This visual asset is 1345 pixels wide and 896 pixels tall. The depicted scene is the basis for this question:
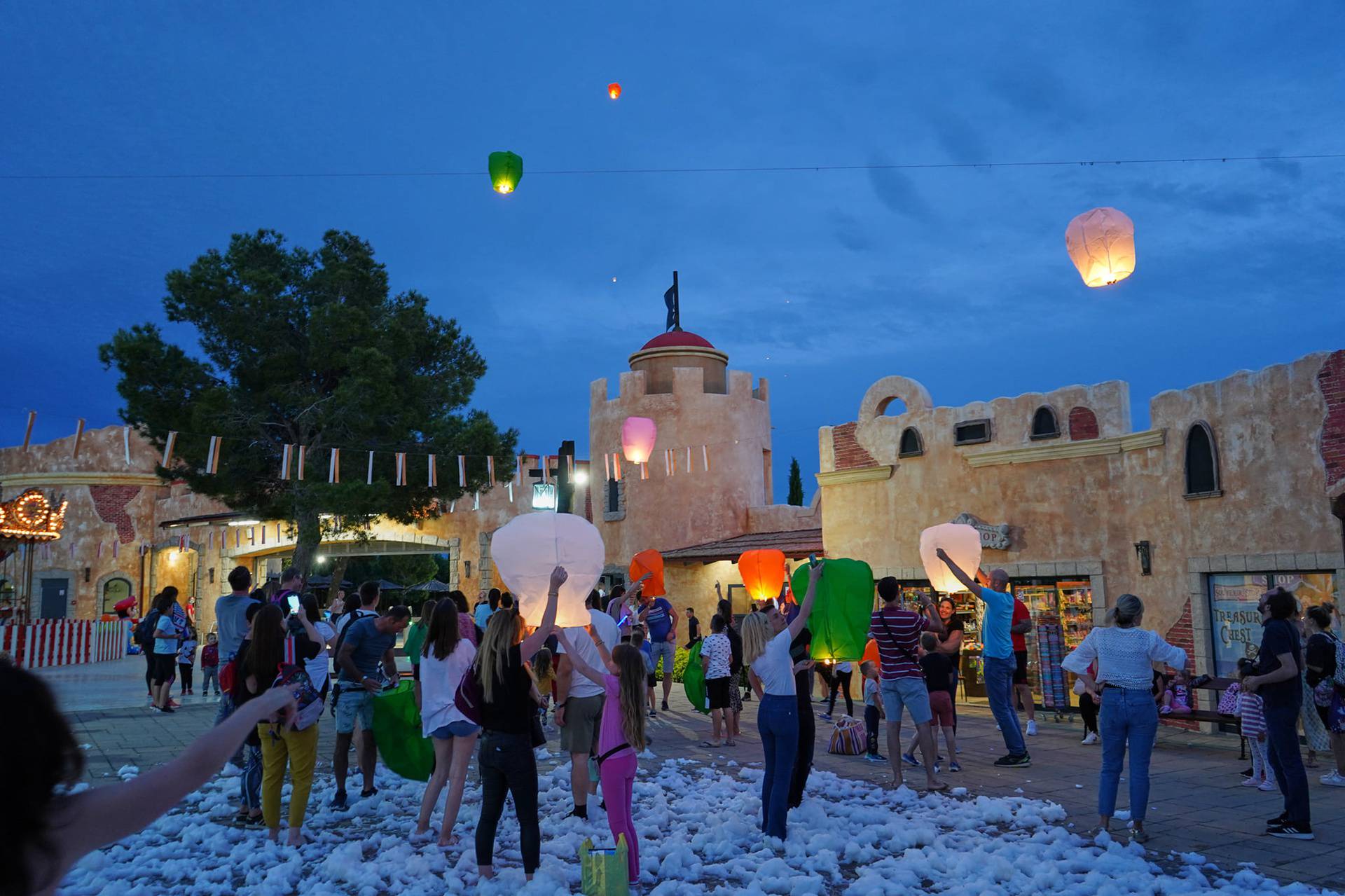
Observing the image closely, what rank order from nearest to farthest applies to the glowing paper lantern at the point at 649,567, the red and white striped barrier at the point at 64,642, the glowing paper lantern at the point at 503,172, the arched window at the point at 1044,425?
the glowing paper lantern at the point at 649,567 → the glowing paper lantern at the point at 503,172 → the arched window at the point at 1044,425 → the red and white striped barrier at the point at 64,642

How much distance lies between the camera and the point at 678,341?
27906mm

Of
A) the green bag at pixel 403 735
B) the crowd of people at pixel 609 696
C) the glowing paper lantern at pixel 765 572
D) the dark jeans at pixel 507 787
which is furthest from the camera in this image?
the glowing paper lantern at pixel 765 572

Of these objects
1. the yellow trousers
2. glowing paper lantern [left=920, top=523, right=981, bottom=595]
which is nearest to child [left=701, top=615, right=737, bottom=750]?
glowing paper lantern [left=920, top=523, right=981, bottom=595]

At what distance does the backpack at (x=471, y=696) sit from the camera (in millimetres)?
5883

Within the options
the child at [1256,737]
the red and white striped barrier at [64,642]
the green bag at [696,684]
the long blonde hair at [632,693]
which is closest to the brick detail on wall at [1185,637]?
the child at [1256,737]

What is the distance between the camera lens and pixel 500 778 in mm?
5859

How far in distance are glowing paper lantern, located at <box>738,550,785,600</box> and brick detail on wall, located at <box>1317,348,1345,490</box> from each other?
6.79 metres

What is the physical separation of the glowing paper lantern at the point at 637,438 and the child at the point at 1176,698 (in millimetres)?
15725

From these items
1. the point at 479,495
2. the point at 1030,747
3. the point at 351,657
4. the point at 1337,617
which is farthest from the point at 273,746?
the point at 479,495

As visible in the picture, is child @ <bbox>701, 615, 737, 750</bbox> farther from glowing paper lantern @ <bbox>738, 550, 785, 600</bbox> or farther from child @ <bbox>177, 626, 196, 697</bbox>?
child @ <bbox>177, 626, 196, 697</bbox>

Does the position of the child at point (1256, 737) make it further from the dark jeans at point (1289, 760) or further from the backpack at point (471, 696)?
the backpack at point (471, 696)

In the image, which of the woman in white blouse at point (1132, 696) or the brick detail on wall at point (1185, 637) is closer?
the woman in white blouse at point (1132, 696)

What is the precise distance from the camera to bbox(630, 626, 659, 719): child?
1176 centimetres

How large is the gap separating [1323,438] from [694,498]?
16650 mm
